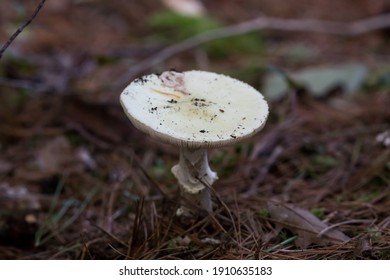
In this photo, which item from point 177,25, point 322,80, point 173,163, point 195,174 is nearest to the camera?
point 195,174

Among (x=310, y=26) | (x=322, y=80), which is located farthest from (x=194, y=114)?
(x=310, y=26)

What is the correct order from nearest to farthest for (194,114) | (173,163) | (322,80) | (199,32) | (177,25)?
(194,114), (173,163), (322,80), (199,32), (177,25)

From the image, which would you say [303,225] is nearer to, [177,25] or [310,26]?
[177,25]

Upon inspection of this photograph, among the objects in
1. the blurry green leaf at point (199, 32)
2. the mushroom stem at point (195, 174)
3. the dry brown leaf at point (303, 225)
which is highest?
the blurry green leaf at point (199, 32)

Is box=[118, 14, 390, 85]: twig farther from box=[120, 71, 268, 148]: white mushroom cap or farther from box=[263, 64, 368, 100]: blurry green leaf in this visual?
box=[120, 71, 268, 148]: white mushroom cap

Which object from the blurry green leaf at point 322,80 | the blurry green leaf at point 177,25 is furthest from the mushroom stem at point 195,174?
the blurry green leaf at point 177,25

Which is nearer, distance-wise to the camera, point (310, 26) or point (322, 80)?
point (322, 80)

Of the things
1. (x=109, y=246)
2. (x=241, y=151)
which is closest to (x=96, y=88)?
(x=241, y=151)

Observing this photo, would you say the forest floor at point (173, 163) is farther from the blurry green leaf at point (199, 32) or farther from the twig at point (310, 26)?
the twig at point (310, 26)
